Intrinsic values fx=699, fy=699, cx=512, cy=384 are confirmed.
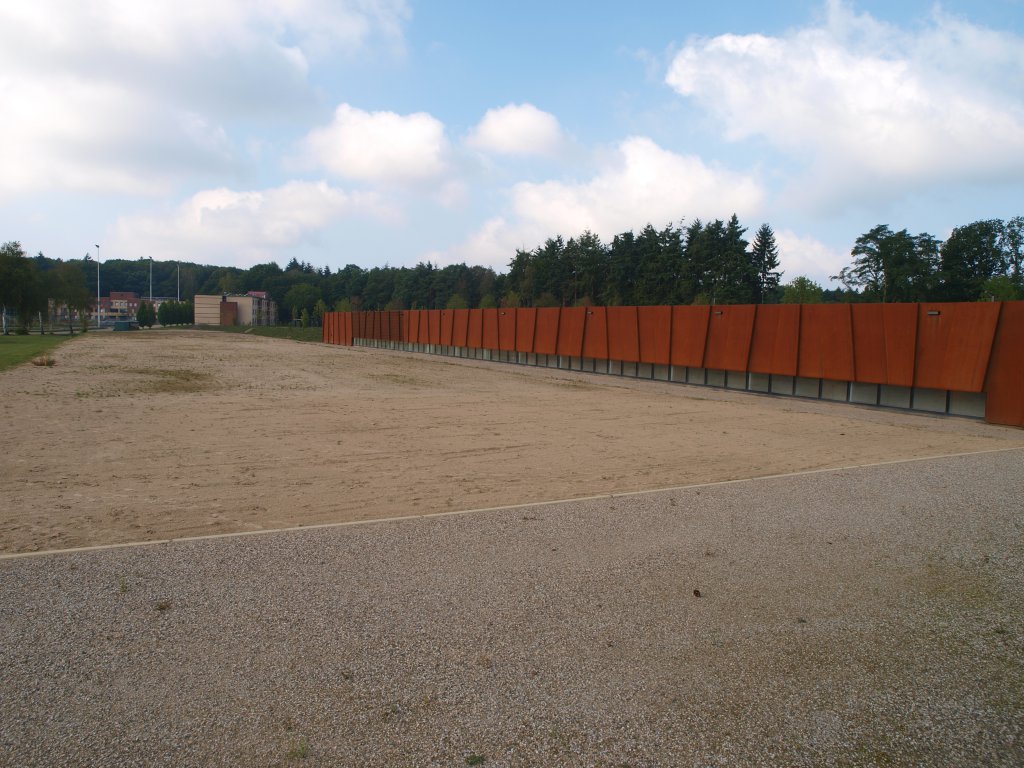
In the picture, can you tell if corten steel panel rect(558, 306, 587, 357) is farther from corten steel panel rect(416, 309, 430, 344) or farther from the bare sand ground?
corten steel panel rect(416, 309, 430, 344)

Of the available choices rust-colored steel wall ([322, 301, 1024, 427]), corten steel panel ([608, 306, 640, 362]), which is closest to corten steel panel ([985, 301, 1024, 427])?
rust-colored steel wall ([322, 301, 1024, 427])

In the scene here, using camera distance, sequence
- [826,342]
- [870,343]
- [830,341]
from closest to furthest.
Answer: [870,343] < [830,341] < [826,342]

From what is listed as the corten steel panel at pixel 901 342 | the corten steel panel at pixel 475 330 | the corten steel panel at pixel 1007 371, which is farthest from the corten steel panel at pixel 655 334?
the corten steel panel at pixel 475 330

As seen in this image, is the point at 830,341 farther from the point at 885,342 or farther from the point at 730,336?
the point at 730,336

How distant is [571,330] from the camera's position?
1385 inches

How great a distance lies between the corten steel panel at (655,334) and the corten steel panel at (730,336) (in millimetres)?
2302

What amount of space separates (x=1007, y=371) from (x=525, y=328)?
993 inches

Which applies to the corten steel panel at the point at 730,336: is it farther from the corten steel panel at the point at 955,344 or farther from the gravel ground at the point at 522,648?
the gravel ground at the point at 522,648

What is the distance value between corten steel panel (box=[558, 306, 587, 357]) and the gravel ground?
90.7ft

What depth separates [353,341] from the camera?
6581 cm

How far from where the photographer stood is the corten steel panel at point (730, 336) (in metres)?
24.6

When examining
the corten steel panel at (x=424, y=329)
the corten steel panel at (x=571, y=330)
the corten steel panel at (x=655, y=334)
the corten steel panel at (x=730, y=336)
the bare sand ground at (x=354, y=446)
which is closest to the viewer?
the bare sand ground at (x=354, y=446)

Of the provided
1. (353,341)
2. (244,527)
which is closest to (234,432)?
(244,527)

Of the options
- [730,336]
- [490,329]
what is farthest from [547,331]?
[730,336]
